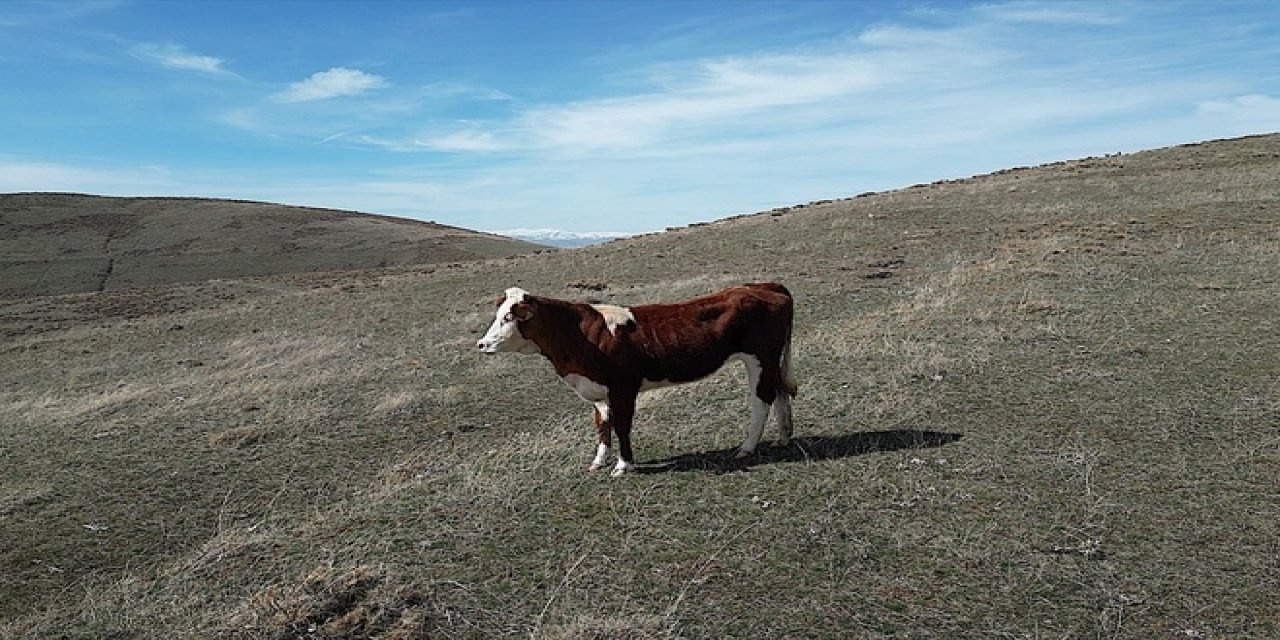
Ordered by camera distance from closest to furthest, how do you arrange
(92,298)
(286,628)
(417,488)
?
(286,628), (417,488), (92,298)

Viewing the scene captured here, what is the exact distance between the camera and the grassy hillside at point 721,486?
6723 mm

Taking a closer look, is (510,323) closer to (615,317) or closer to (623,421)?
(615,317)

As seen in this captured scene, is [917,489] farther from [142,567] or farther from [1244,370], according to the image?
[142,567]

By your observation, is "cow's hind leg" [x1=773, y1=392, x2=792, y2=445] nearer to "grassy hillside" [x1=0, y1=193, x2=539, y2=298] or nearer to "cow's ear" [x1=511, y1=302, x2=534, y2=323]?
"cow's ear" [x1=511, y1=302, x2=534, y2=323]

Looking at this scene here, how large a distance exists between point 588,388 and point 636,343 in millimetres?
698

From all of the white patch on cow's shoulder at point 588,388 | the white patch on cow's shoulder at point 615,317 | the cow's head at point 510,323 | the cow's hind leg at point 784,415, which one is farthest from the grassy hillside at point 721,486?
the white patch on cow's shoulder at point 615,317

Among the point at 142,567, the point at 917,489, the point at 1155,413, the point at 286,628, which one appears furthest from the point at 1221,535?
the point at 142,567

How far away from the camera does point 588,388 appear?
9461 mm

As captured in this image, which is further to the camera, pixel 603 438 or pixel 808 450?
pixel 808 450

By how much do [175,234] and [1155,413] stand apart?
261ft

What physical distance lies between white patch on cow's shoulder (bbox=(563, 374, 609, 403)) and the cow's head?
2.14ft

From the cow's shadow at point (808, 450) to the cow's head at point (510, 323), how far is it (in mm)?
1941

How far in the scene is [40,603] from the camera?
7.99m

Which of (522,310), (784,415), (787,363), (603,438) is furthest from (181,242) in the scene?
(784,415)
